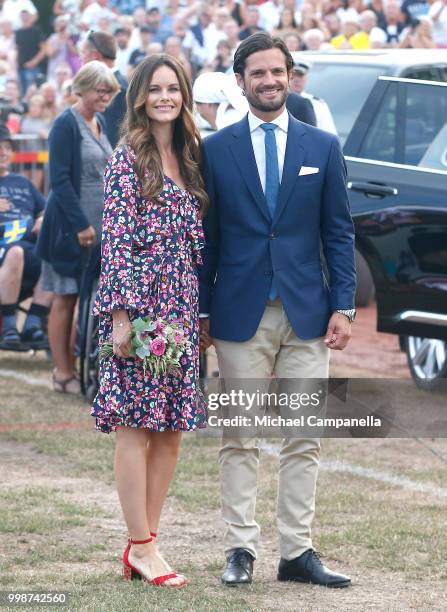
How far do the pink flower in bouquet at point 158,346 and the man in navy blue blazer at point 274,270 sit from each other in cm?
37

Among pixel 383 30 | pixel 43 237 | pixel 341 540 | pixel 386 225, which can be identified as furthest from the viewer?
pixel 383 30

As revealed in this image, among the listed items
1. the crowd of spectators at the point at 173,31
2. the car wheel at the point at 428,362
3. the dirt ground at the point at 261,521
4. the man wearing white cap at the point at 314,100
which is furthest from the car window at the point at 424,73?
the crowd of spectators at the point at 173,31

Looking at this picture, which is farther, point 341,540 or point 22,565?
point 341,540

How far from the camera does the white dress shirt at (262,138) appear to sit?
197 inches

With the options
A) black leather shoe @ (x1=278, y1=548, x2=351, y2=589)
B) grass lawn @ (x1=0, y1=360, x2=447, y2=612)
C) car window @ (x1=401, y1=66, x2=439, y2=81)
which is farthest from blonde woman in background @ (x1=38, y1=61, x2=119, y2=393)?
black leather shoe @ (x1=278, y1=548, x2=351, y2=589)

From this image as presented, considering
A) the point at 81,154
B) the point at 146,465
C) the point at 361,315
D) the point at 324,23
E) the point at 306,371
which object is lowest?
the point at 361,315

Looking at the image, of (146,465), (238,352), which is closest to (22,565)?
(146,465)

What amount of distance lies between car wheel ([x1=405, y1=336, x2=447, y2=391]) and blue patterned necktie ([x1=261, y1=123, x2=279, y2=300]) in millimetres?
3916

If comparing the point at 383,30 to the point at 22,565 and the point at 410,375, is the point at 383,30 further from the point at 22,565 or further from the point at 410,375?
the point at 22,565

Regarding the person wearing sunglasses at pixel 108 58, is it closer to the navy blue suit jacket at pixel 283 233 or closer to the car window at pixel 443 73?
the car window at pixel 443 73

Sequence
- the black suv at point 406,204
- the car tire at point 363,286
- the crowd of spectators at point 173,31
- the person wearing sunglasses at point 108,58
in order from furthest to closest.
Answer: the crowd of spectators at point 173,31, the car tire at point 363,286, the person wearing sunglasses at point 108,58, the black suv at point 406,204

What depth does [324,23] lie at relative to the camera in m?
17.8

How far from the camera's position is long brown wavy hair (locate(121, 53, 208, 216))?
4805 mm

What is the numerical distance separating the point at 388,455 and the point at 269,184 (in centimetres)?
279
